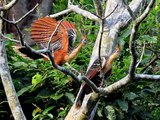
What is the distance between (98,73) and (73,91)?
2.50 ft

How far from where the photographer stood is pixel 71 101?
3.48 m

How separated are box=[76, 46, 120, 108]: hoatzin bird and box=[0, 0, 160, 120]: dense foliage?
1.69 ft

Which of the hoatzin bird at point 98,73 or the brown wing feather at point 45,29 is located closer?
the brown wing feather at point 45,29

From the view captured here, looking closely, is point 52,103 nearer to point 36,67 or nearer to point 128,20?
point 36,67

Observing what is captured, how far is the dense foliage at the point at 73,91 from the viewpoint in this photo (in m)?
3.52

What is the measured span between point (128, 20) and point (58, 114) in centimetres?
91

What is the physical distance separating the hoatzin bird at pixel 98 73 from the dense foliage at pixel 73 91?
514 millimetres

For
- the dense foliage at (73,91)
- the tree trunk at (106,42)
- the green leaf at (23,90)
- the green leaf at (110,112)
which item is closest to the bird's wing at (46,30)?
the tree trunk at (106,42)

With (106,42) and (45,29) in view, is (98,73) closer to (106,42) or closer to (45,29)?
(106,42)

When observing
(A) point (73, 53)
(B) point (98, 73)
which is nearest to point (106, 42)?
(B) point (98, 73)

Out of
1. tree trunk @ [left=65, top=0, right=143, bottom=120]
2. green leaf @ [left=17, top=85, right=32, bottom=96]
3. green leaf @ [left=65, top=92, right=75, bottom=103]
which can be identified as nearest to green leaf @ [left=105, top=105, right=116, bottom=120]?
green leaf @ [left=65, top=92, right=75, bottom=103]

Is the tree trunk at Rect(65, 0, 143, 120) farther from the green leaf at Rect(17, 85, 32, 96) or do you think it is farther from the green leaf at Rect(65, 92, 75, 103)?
the green leaf at Rect(17, 85, 32, 96)

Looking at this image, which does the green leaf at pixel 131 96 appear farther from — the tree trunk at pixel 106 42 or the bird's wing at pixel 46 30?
the bird's wing at pixel 46 30

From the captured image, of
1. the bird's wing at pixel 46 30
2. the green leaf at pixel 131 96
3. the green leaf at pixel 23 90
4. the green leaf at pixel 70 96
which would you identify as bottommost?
the green leaf at pixel 131 96
